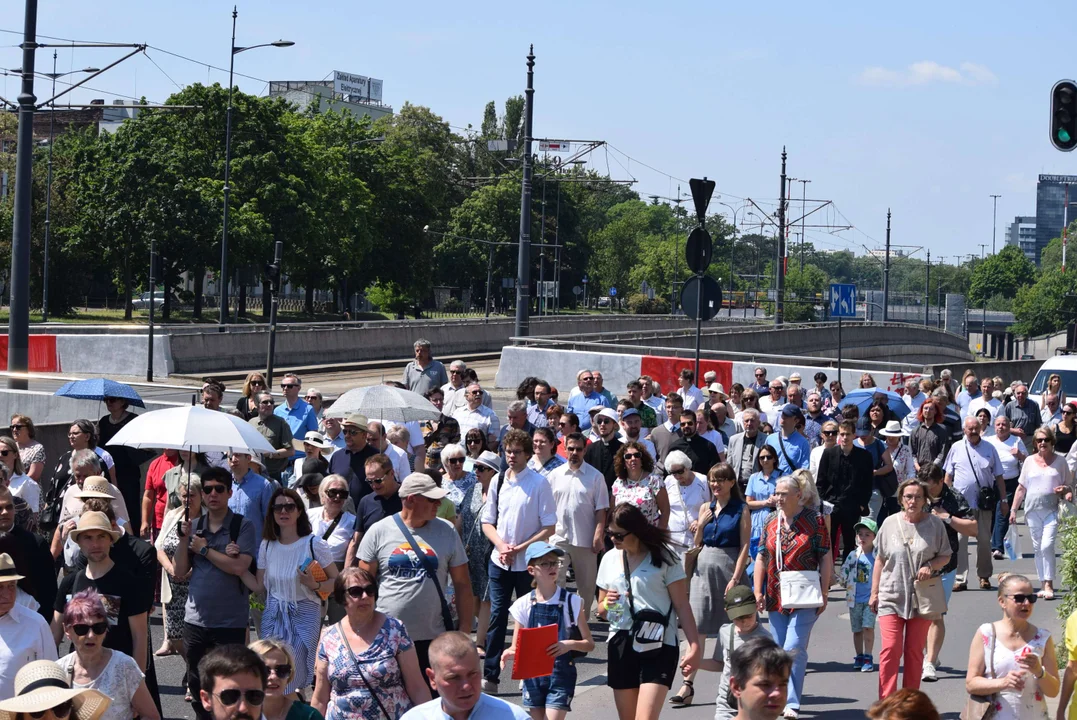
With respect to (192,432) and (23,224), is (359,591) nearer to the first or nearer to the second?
(192,432)

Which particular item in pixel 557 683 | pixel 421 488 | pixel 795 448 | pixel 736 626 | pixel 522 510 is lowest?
pixel 557 683

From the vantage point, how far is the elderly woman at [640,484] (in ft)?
33.6

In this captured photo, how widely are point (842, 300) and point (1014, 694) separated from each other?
1723 cm

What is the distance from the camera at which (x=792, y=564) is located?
8898mm

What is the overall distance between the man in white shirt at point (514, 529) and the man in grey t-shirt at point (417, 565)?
1.65 m

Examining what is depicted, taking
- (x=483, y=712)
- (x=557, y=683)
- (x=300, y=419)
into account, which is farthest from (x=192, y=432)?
(x=483, y=712)

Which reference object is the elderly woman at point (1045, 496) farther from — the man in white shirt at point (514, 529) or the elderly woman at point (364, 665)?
the elderly woman at point (364, 665)

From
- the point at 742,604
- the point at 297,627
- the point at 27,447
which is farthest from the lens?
the point at 27,447

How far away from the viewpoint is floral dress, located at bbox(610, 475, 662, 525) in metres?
10.2

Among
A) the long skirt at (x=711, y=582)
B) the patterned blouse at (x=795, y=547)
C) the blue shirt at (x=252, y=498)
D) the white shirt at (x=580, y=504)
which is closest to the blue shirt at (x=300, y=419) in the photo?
the blue shirt at (x=252, y=498)

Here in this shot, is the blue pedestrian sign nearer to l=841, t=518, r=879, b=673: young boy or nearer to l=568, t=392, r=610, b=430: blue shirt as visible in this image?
l=568, t=392, r=610, b=430: blue shirt

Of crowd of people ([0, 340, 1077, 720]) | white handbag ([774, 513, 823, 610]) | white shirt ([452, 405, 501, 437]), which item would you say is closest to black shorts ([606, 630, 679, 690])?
crowd of people ([0, 340, 1077, 720])

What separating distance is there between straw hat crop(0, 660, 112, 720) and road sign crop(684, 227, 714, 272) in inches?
440

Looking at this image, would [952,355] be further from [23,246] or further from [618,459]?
[618,459]
